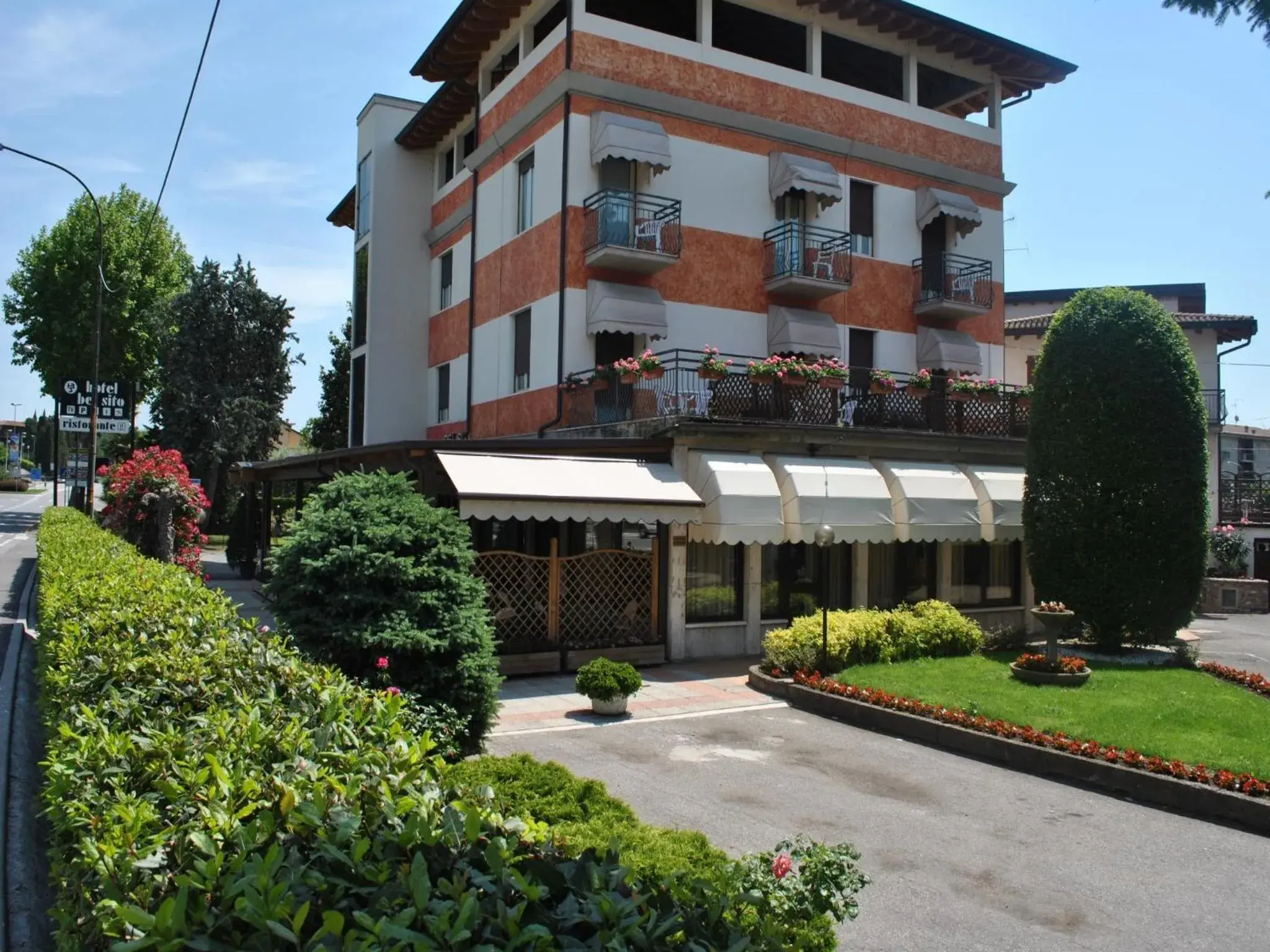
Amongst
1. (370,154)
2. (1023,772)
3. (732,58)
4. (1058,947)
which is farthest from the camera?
(370,154)

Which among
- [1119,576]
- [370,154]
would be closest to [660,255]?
[1119,576]

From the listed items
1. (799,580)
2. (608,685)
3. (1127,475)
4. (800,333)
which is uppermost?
(800,333)

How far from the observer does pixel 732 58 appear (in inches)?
828

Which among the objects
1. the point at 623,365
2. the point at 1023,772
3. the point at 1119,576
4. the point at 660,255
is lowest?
the point at 1023,772

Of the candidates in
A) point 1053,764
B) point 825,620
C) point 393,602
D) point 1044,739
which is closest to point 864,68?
point 825,620

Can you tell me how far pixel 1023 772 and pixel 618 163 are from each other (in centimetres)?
1457

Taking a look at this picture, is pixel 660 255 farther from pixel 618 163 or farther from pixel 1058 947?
pixel 1058 947

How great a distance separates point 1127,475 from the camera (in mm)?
16547

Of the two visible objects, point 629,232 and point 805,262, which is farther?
point 805,262

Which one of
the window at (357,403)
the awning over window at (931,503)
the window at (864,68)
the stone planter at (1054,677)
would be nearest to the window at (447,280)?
the window at (357,403)

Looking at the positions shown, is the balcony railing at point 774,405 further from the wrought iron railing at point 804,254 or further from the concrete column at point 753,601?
the concrete column at point 753,601

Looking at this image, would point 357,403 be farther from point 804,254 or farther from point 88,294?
point 88,294

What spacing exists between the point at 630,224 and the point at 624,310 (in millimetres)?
1819

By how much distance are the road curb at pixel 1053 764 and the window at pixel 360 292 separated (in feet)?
64.6
